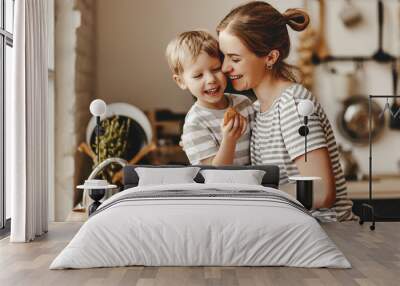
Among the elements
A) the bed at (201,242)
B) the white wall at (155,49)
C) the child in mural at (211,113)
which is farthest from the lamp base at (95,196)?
the bed at (201,242)

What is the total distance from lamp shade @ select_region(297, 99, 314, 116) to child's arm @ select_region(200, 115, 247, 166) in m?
0.65

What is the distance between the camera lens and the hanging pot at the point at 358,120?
24.7ft

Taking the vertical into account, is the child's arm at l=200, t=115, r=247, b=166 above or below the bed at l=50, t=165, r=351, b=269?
above

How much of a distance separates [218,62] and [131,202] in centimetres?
263

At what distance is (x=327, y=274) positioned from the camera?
443 cm

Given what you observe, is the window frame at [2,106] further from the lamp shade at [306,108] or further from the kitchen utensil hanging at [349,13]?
the kitchen utensil hanging at [349,13]

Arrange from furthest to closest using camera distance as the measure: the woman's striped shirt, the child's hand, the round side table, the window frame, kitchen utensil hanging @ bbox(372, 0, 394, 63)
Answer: kitchen utensil hanging @ bbox(372, 0, 394, 63) → the child's hand → the woman's striped shirt → the round side table → the window frame

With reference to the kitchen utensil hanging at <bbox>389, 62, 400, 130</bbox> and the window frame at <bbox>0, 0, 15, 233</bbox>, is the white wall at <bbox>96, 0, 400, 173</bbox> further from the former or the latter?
the window frame at <bbox>0, 0, 15, 233</bbox>

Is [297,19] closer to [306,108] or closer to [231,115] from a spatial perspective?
[306,108]

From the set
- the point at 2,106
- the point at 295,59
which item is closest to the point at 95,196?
the point at 2,106

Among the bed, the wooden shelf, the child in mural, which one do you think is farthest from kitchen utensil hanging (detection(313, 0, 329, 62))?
the bed

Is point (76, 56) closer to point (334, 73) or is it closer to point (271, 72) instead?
point (271, 72)

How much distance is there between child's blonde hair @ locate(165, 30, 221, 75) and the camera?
7301mm

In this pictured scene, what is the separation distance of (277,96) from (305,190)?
110cm
